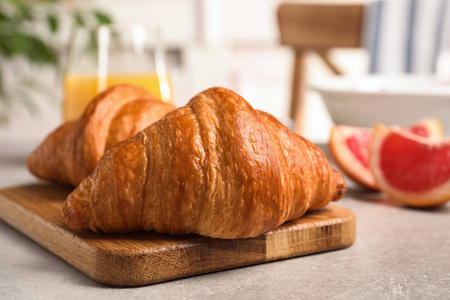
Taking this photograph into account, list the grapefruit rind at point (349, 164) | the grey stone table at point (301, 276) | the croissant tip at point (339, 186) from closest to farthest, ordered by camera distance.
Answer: the grey stone table at point (301, 276)
the croissant tip at point (339, 186)
the grapefruit rind at point (349, 164)

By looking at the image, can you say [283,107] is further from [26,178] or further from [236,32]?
[26,178]

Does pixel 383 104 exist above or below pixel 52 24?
below

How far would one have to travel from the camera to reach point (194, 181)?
20.7 inches

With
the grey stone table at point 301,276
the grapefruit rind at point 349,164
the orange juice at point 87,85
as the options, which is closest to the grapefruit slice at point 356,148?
the grapefruit rind at point 349,164

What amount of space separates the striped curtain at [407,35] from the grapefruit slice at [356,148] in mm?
1519

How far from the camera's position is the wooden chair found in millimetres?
2293

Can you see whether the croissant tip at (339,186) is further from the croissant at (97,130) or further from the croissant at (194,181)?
the croissant at (97,130)

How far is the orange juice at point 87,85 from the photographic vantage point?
1.04 meters

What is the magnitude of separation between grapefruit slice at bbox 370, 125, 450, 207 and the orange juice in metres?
0.42

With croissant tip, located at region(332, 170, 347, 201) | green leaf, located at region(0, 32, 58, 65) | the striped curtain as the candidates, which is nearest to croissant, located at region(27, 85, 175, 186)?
croissant tip, located at region(332, 170, 347, 201)

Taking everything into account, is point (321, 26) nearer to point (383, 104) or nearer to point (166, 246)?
point (383, 104)

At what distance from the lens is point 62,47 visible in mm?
4309

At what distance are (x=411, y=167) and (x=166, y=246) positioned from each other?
48cm

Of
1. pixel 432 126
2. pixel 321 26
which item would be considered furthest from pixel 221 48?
pixel 432 126
